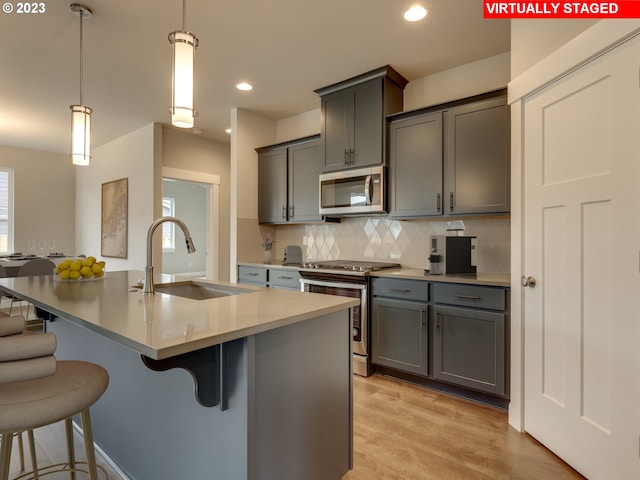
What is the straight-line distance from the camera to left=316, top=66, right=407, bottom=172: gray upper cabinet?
10.5ft

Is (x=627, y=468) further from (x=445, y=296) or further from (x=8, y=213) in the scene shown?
(x=8, y=213)

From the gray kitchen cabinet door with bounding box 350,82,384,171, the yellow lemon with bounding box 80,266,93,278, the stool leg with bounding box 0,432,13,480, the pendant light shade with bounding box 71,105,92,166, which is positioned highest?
the gray kitchen cabinet door with bounding box 350,82,384,171

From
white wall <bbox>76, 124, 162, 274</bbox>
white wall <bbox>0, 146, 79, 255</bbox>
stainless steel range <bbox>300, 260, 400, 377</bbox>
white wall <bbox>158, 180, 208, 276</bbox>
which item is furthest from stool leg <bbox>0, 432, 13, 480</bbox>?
white wall <bbox>158, 180, 208, 276</bbox>

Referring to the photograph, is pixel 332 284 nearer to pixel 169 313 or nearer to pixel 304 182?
pixel 304 182

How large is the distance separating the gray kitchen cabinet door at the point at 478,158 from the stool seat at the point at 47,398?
2.56 meters

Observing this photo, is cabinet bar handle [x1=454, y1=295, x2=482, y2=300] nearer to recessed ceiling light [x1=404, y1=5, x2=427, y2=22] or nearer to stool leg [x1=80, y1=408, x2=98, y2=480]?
recessed ceiling light [x1=404, y1=5, x2=427, y2=22]

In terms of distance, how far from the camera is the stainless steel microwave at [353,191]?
3213 mm

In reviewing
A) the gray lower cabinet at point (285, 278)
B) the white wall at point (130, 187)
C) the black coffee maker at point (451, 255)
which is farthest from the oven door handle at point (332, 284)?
the white wall at point (130, 187)

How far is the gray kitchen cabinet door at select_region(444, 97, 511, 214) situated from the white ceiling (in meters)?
0.58

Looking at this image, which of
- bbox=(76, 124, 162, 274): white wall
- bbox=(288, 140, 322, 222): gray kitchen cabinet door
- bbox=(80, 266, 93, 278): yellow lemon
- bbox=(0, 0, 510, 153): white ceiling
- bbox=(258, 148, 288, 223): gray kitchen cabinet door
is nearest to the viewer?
Answer: bbox=(80, 266, 93, 278): yellow lemon

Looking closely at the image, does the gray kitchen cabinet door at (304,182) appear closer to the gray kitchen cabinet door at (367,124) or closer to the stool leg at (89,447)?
the gray kitchen cabinet door at (367,124)

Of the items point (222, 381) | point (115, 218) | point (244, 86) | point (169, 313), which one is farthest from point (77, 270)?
point (115, 218)

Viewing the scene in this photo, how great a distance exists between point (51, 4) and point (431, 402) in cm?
372

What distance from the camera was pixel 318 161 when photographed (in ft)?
12.5
